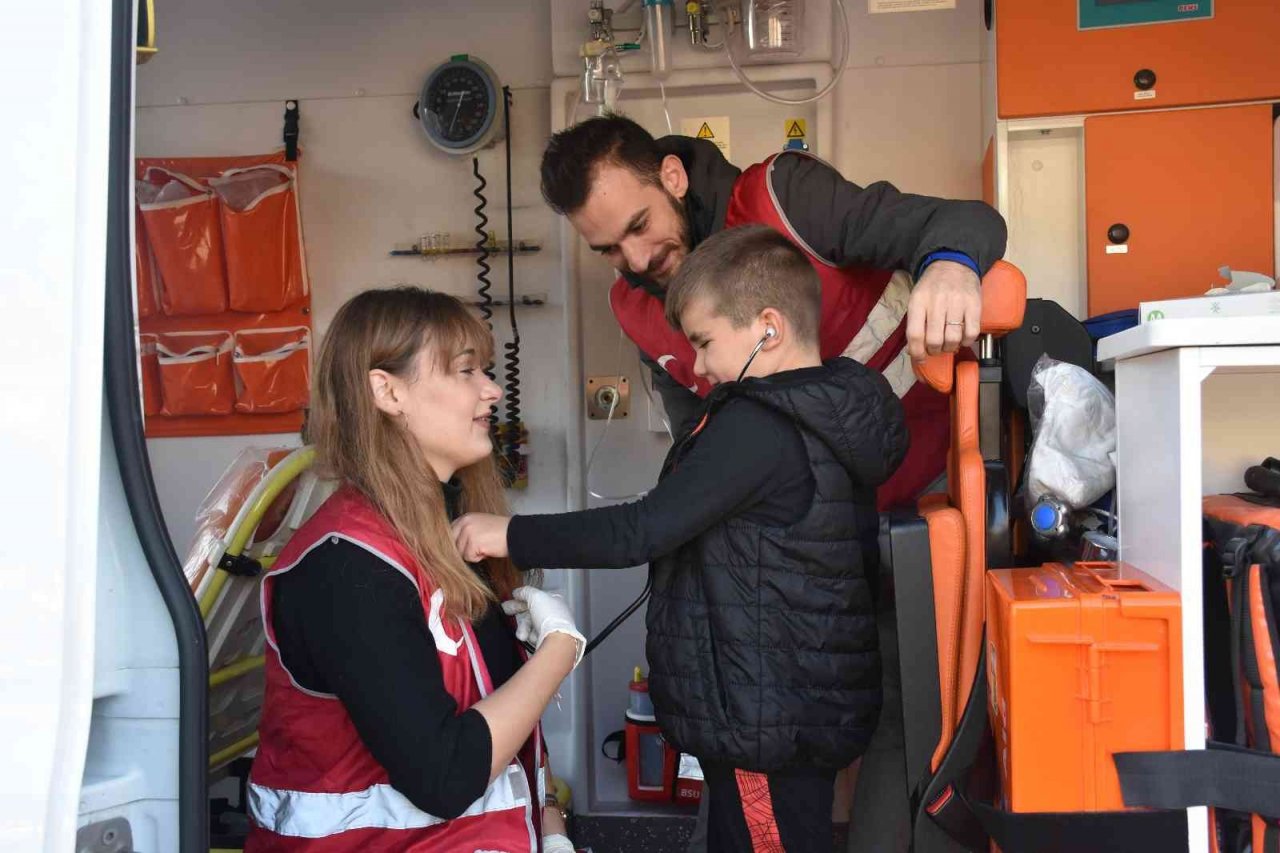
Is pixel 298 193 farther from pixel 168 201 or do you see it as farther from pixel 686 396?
pixel 686 396

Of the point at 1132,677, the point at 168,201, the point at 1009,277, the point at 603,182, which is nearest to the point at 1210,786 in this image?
the point at 1132,677

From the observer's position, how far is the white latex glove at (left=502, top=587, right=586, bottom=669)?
170cm

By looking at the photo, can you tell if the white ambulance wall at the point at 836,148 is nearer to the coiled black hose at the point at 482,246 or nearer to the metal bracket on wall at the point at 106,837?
the coiled black hose at the point at 482,246

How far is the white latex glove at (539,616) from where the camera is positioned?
1.70 meters

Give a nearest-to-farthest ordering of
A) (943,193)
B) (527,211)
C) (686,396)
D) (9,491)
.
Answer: (9,491) → (686,396) → (943,193) → (527,211)

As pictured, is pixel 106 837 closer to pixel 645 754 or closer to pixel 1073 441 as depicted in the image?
pixel 1073 441

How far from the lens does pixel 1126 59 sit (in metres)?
2.72

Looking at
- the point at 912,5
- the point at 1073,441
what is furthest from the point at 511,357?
the point at 1073,441

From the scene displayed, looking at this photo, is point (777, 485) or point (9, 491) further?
point (777, 485)

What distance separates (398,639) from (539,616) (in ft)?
1.07

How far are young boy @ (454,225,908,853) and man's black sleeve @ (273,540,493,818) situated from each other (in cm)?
26

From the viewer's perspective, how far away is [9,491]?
885 mm

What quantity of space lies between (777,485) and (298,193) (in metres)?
2.55

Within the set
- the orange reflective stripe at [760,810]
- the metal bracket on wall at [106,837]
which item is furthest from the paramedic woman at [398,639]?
the metal bracket on wall at [106,837]
